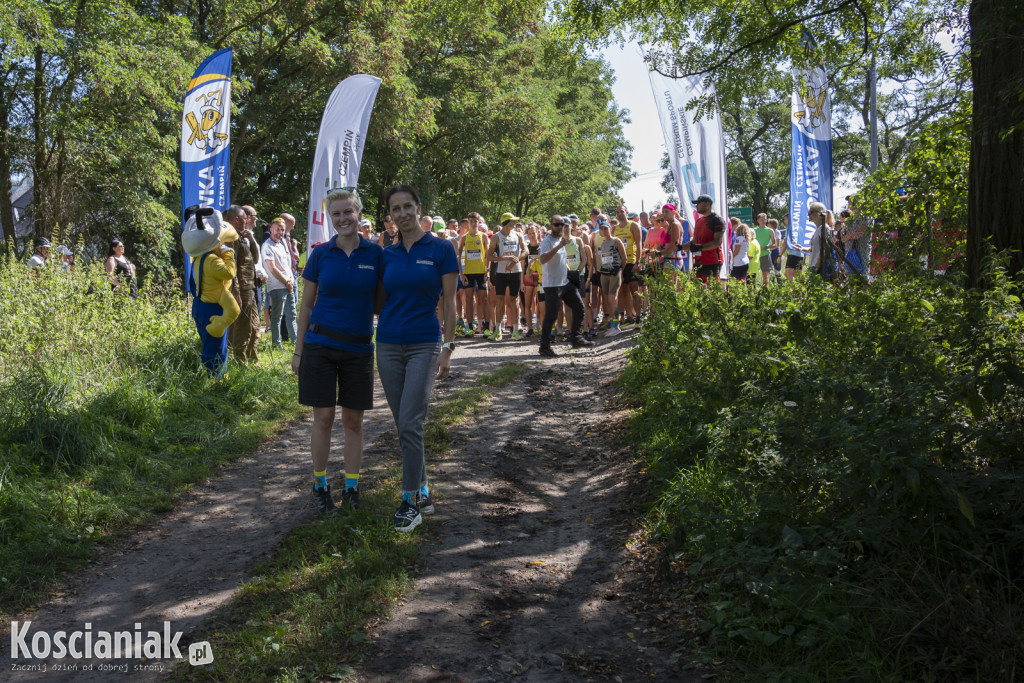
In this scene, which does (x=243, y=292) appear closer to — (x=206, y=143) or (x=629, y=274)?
(x=206, y=143)

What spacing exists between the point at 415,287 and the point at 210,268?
13.7 ft

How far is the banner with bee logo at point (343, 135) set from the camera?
41.5ft

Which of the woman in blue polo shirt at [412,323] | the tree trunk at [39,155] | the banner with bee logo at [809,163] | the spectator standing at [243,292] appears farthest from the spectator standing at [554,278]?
the tree trunk at [39,155]

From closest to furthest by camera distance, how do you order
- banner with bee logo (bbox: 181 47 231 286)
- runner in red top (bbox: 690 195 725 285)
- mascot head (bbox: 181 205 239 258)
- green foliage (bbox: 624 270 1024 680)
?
green foliage (bbox: 624 270 1024 680) → mascot head (bbox: 181 205 239 258) → banner with bee logo (bbox: 181 47 231 286) → runner in red top (bbox: 690 195 725 285)

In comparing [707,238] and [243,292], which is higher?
[707,238]

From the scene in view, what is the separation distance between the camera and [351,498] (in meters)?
5.50

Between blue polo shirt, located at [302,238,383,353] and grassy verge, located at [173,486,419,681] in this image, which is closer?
grassy verge, located at [173,486,419,681]

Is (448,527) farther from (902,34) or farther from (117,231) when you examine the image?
(117,231)

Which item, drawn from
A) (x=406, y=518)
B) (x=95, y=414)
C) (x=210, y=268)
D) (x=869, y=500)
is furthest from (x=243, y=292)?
(x=869, y=500)

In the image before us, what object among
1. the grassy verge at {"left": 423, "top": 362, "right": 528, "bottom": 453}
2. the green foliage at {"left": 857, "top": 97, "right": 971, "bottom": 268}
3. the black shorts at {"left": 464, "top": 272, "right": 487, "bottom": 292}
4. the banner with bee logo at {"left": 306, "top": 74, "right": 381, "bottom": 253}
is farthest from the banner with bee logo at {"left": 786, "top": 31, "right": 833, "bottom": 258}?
the banner with bee logo at {"left": 306, "top": 74, "right": 381, "bottom": 253}

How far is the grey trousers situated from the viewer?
5.18 meters

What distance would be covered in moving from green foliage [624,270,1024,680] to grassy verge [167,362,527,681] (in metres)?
1.60

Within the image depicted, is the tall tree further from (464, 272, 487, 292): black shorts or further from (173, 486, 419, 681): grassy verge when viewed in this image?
(464, 272, 487, 292): black shorts

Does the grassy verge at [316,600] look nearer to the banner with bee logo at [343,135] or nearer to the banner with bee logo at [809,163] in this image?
the banner with bee logo at [343,135]
